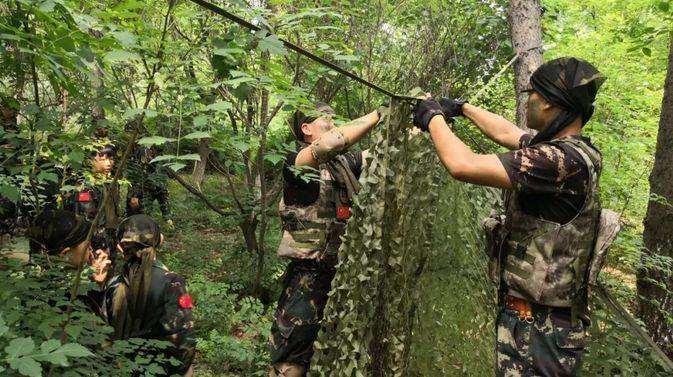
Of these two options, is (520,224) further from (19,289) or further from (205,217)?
(205,217)

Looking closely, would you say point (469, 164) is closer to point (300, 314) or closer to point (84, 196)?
point (300, 314)

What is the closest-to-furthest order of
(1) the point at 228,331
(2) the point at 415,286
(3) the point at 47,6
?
(3) the point at 47,6, (2) the point at 415,286, (1) the point at 228,331

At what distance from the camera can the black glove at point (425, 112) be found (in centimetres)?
215

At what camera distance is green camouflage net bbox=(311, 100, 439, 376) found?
2.11m

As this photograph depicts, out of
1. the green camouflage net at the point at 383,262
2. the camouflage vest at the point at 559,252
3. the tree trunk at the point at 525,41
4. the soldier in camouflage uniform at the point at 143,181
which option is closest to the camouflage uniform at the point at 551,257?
the camouflage vest at the point at 559,252

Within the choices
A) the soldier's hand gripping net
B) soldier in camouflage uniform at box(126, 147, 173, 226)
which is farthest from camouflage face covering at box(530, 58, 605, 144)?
soldier in camouflage uniform at box(126, 147, 173, 226)

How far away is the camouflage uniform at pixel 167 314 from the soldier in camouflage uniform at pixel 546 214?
1.71 meters

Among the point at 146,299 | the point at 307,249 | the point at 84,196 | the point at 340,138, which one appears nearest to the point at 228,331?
the point at 307,249

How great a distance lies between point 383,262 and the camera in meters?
2.27

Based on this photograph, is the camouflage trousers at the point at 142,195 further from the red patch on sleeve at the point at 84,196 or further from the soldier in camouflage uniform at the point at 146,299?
the soldier in camouflage uniform at the point at 146,299

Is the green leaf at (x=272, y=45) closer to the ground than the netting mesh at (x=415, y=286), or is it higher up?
higher up

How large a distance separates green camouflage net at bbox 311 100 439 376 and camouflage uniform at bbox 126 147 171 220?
4.52 m

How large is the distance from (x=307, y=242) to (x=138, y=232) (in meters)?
1.05

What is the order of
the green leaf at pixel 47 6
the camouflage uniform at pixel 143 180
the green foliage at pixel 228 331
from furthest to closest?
the camouflage uniform at pixel 143 180 → the green foliage at pixel 228 331 → the green leaf at pixel 47 6
